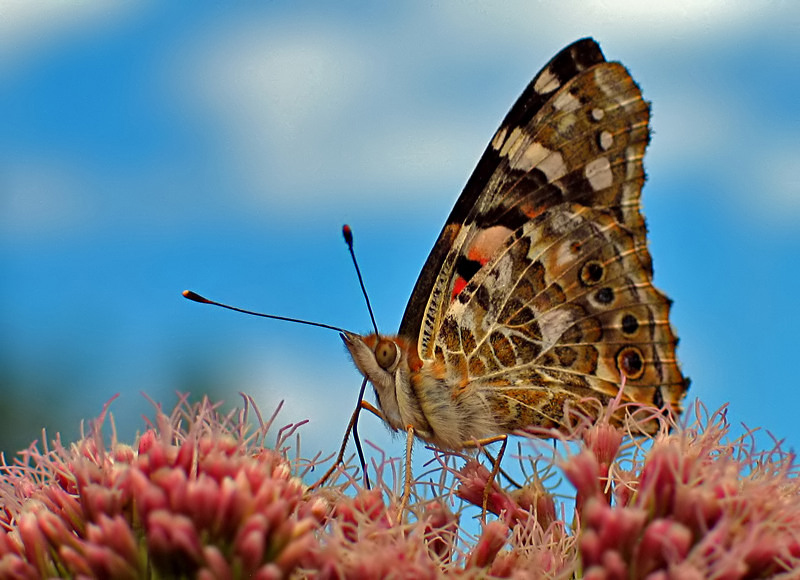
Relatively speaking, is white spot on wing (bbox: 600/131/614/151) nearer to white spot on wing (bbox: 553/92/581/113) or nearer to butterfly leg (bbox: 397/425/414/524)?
white spot on wing (bbox: 553/92/581/113)

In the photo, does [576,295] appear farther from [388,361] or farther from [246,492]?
[246,492]

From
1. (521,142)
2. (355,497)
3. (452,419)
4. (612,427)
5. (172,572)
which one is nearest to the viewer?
(172,572)

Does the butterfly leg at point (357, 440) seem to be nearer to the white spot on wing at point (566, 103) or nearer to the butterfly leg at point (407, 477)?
the butterfly leg at point (407, 477)

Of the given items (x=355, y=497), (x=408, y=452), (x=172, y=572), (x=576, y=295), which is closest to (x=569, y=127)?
(x=576, y=295)

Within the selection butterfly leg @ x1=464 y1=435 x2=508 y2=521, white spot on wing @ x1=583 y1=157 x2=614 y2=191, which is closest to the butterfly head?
butterfly leg @ x1=464 y1=435 x2=508 y2=521

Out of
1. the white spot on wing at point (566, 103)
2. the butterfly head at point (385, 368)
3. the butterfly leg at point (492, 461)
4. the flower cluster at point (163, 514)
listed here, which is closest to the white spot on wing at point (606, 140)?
the white spot on wing at point (566, 103)

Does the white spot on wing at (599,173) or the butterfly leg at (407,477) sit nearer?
the butterfly leg at (407,477)
